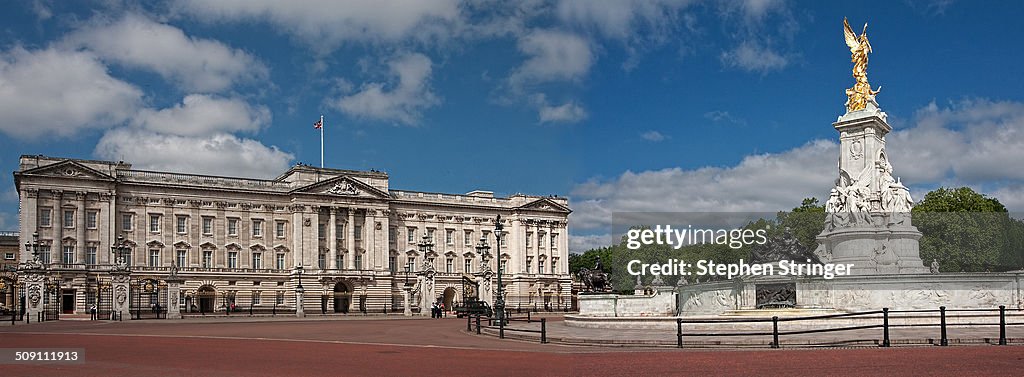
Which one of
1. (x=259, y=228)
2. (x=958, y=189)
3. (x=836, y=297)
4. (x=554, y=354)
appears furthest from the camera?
(x=259, y=228)

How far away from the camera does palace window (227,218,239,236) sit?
297ft

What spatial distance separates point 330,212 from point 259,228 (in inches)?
271

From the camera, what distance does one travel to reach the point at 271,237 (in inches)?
3627

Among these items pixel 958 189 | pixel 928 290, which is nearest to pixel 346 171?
pixel 958 189

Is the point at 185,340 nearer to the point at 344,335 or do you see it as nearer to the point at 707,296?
the point at 344,335

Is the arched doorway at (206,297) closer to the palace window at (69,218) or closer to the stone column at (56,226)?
the palace window at (69,218)

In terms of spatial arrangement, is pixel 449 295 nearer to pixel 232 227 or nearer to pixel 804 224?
pixel 232 227

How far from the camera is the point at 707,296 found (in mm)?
35062

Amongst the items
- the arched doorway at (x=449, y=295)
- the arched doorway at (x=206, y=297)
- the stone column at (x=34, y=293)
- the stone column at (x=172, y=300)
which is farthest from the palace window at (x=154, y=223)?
the arched doorway at (x=449, y=295)

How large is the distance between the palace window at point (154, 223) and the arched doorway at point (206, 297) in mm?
6561

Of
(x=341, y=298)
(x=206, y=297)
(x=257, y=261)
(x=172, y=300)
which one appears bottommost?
(x=341, y=298)

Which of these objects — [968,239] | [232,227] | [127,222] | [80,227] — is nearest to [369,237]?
[232,227]

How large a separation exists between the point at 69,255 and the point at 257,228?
16.8 m

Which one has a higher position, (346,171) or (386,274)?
(346,171)
